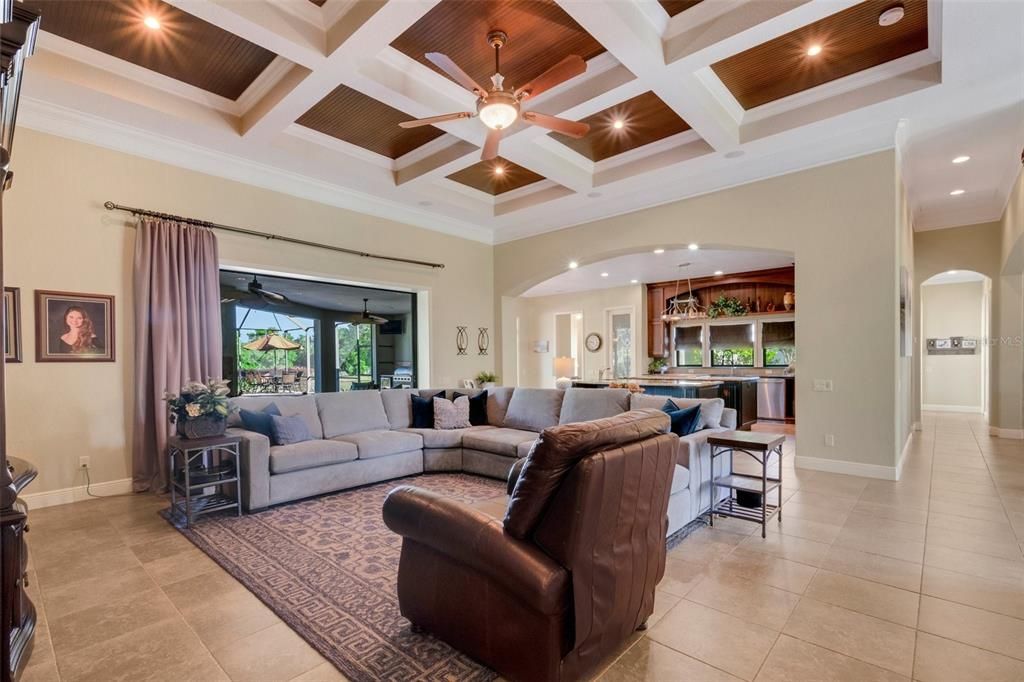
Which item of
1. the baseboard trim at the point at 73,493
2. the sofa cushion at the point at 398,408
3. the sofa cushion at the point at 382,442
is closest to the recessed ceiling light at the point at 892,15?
the sofa cushion at the point at 382,442

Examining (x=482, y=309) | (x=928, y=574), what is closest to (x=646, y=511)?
(x=928, y=574)

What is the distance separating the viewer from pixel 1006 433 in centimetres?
696

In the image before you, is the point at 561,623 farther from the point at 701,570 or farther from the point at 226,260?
the point at 226,260

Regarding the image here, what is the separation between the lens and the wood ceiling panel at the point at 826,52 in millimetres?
3332

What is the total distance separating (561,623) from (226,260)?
489cm

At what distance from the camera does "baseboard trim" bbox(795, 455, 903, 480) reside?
15.4 ft

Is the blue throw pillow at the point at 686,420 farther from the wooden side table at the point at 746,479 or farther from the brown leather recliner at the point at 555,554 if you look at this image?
the brown leather recliner at the point at 555,554

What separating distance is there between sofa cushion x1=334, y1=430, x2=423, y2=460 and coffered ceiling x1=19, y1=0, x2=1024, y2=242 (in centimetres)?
286

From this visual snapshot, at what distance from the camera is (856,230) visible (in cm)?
485

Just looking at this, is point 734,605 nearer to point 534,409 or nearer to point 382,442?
point 534,409

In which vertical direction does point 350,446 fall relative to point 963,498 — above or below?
above

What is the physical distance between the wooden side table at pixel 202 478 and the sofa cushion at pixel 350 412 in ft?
3.17

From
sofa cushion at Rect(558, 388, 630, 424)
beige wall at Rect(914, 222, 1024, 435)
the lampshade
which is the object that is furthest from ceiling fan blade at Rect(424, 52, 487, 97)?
beige wall at Rect(914, 222, 1024, 435)

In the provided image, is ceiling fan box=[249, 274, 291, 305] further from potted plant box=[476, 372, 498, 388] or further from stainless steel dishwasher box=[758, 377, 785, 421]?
stainless steel dishwasher box=[758, 377, 785, 421]
